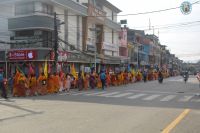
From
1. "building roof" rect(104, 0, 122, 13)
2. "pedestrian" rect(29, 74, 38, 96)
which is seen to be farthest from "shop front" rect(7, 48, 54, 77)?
A: "building roof" rect(104, 0, 122, 13)

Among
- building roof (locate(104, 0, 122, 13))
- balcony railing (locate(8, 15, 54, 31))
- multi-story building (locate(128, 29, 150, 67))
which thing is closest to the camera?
balcony railing (locate(8, 15, 54, 31))

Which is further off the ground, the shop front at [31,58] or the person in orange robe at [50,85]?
the shop front at [31,58]

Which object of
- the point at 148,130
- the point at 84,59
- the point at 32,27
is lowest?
the point at 148,130

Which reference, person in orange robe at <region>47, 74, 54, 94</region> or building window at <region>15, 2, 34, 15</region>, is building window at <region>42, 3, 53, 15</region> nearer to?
building window at <region>15, 2, 34, 15</region>

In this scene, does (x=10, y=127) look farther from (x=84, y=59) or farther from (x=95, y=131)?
(x=84, y=59)

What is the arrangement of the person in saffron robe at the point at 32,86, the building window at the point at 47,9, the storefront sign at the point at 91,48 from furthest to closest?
the storefront sign at the point at 91,48, the building window at the point at 47,9, the person in saffron robe at the point at 32,86

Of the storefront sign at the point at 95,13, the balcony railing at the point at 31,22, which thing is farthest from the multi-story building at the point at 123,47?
the balcony railing at the point at 31,22

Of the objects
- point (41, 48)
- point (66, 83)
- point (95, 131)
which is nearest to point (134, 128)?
point (95, 131)

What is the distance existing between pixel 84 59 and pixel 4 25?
435 inches

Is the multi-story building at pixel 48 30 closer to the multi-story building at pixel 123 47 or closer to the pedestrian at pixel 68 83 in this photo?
the pedestrian at pixel 68 83

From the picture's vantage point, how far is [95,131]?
36.0ft

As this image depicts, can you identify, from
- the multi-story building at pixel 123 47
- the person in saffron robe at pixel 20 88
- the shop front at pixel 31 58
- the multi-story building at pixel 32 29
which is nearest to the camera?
the person in saffron robe at pixel 20 88

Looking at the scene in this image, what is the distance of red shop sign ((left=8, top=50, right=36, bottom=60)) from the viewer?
127 feet

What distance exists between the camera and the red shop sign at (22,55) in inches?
1528
